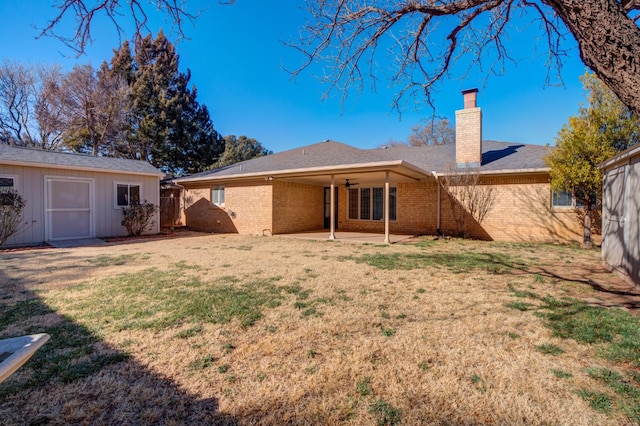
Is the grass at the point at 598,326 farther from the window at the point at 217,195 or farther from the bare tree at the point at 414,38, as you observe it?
the window at the point at 217,195

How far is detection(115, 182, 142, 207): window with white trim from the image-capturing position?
12.6m

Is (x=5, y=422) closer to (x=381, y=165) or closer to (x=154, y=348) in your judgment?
(x=154, y=348)

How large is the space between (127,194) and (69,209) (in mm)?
2056

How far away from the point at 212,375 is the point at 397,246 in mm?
8039

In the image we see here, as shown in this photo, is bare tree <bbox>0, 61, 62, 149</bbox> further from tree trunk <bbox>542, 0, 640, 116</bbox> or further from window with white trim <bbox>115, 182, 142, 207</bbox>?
tree trunk <bbox>542, 0, 640, 116</bbox>

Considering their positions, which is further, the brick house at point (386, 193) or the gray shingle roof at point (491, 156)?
the gray shingle roof at point (491, 156)

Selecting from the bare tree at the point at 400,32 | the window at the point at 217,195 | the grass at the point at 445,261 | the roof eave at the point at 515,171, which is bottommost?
the grass at the point at 445,261

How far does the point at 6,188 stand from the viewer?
9711 millimetres

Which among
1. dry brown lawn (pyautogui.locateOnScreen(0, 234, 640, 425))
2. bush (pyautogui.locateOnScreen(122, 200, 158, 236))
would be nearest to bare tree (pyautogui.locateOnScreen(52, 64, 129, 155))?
bush (pyautogui.locateOnScreen(122, 200, 158, 236))

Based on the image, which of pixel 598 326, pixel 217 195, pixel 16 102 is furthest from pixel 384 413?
pixel 16 102

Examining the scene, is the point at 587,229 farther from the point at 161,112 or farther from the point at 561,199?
the point at 161,112

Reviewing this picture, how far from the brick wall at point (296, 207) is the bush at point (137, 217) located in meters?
5.16

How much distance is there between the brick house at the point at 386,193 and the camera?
1093cm

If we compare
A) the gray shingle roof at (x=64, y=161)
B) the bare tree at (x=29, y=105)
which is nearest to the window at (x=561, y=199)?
the gray shingle roof at (x=64, y=161)
